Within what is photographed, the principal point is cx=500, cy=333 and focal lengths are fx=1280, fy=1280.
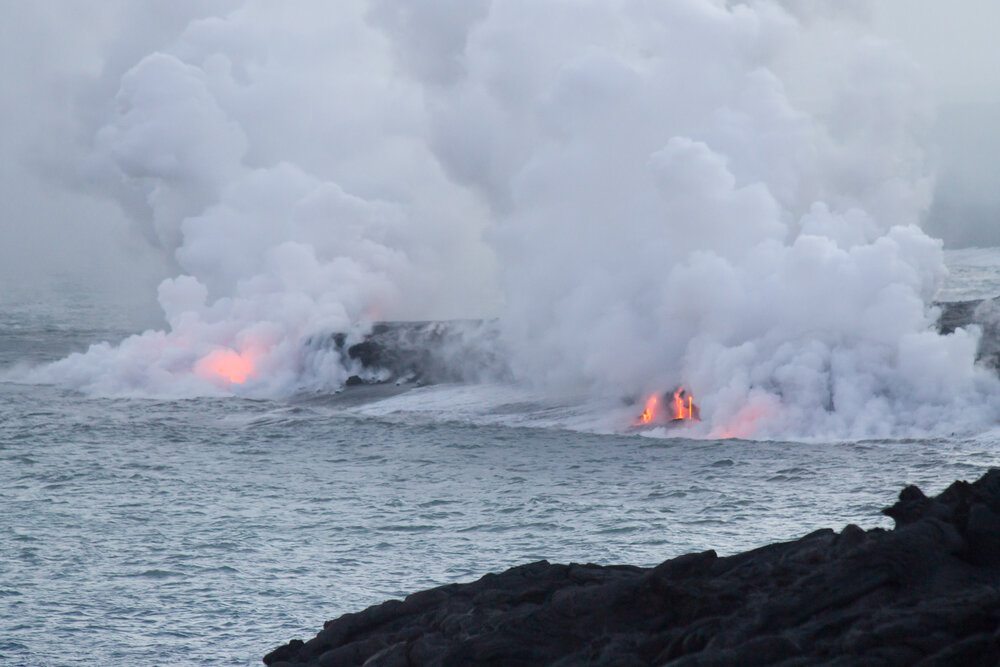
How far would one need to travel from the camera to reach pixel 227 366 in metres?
71.3

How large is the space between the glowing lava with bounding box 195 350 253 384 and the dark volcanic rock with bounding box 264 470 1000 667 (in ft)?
162

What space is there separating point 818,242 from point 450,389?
19.2 m

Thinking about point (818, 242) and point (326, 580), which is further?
point (818, 242)

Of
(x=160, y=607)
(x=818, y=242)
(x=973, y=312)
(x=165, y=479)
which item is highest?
(x=818, y=242)

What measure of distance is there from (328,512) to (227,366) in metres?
33.0

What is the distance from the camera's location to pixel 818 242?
51812 mm

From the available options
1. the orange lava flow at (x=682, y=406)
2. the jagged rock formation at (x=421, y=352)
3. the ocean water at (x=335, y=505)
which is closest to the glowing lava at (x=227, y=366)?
the jagged rock formation at (x=421, y=352)

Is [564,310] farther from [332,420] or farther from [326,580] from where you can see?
[326,580]

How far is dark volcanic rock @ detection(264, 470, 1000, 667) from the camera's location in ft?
53.5

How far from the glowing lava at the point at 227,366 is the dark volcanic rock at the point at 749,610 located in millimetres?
49381

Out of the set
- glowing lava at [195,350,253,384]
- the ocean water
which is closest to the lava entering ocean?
the ocean water

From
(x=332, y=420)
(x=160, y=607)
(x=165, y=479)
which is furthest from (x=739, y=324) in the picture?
(x=160, y=607)

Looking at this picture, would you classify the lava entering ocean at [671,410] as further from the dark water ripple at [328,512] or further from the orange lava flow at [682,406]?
the dark water ripple at [328,512]

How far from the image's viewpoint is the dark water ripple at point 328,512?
29094 millimetres
